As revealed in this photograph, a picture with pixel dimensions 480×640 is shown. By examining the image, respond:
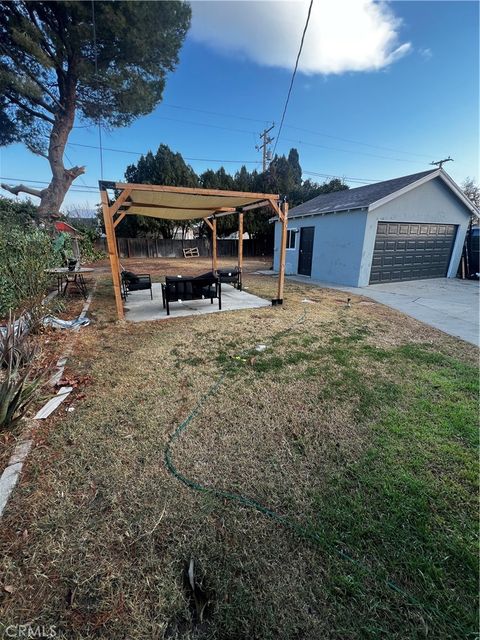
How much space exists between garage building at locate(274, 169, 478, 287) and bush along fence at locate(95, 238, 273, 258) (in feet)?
34.1

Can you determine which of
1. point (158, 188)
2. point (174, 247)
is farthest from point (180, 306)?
point (174, 247)

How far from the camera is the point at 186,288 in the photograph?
19.8 ft

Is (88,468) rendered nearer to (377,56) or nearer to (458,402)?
(458,402)

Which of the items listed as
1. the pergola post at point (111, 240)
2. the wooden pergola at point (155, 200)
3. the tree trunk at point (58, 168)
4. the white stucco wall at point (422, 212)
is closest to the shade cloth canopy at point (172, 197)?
the wooden pergola at point (155, 200)

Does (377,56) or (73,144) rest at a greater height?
(73,144)

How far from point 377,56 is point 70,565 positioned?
8282 millimetres

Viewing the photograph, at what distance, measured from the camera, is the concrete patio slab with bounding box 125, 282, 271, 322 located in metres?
5.95

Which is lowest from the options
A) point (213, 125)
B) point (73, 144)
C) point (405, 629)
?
point (405, 629)

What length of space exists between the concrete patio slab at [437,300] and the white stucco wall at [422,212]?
122 centimetres

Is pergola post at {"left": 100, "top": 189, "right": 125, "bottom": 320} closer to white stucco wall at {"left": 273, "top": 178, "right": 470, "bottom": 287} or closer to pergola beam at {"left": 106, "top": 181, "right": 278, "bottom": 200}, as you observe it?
pergola beam at {"left": 106, "top": 181, "right": 278, "bottom": 200}

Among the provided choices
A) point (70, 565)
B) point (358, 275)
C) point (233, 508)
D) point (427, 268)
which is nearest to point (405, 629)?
point (233, 508)

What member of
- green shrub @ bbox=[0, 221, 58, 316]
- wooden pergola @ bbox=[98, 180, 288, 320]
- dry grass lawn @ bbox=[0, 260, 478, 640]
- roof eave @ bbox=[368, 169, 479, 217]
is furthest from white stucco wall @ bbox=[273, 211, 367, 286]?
green shrub @ bbox=[0, 221, 58, 316]

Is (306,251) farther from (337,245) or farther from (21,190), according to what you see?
(21,190)

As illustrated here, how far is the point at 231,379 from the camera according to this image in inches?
131
